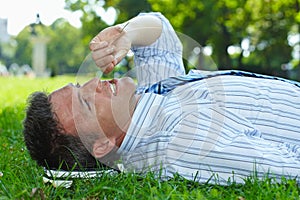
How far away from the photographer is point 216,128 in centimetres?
212

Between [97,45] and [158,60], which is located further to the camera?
[158,60]

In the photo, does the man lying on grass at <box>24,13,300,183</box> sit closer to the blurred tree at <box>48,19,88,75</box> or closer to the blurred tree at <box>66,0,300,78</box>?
the blurred tree at <box>66,0,300,78</box>

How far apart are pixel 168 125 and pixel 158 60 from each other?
65 cm

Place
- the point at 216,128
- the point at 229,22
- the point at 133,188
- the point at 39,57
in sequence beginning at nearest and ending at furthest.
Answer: the point at 133,188, the point at 216,128, the point at 229,22, the point at 39,57

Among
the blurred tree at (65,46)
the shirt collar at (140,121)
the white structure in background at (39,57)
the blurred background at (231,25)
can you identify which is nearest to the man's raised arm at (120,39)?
the shirt collar at (140,121)

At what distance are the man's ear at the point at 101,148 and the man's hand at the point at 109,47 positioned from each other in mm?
316

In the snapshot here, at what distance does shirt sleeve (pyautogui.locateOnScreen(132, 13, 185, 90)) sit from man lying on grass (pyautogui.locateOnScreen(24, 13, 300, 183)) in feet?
0.89

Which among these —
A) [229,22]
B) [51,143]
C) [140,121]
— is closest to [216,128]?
[140,121]

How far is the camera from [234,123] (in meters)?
2.18

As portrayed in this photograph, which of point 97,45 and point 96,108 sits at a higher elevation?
point 97,45

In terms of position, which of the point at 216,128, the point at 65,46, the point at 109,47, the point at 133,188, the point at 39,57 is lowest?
the point at 65,46

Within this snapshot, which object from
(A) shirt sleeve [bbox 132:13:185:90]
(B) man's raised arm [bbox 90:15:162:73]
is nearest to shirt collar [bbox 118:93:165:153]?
(B) man's raised arm [bbox 90:15:162:73]

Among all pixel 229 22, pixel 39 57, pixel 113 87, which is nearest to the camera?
pixel 113 87

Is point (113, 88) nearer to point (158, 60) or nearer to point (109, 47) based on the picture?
point (109, 47)
